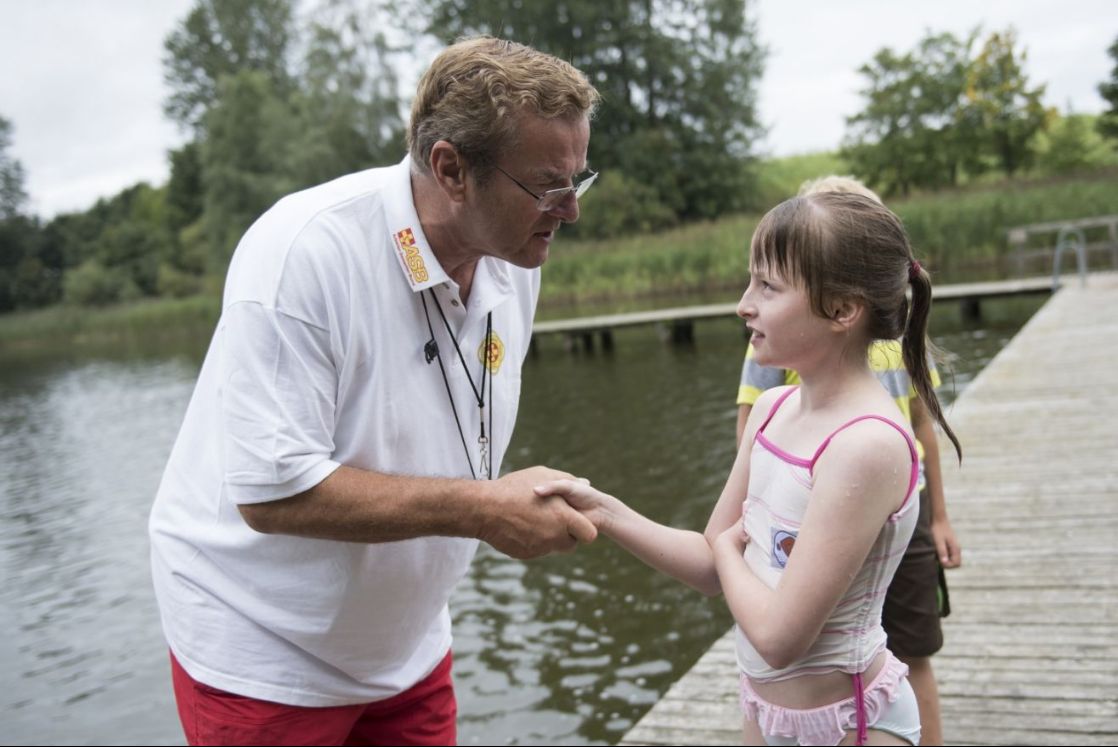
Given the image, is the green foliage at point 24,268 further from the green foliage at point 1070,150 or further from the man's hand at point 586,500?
the man's hand at point 586,500

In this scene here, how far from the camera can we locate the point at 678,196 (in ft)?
136

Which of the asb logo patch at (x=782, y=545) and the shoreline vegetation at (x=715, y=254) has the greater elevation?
the asb logo patch at (x=782, y=545)

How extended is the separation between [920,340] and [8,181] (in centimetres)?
7480

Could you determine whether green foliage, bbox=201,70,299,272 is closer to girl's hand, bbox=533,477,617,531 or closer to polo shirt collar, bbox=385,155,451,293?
polo shirt collar, bbox=385,155,451,293

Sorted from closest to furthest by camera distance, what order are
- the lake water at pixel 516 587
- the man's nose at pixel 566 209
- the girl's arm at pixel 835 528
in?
the girl's arm at pixel 835 528, the man's nose at pixel 566 209, the lake water at pixel 516 587

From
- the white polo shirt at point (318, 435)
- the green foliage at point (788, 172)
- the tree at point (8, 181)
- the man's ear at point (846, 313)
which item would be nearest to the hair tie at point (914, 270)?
the man's ear at point (846, 313)

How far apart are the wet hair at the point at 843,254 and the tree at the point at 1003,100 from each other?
37.3 meters

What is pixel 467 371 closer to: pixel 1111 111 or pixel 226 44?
pixel 1111 111

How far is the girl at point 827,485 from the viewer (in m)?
1.63

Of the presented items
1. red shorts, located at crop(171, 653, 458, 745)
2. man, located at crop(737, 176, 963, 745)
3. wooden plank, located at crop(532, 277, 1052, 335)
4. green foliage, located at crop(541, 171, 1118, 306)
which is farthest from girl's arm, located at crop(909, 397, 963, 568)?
green foliage, located at crop(541, 171, 1118, 306)

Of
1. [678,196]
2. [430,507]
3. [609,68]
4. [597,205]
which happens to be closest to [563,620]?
[430,507]

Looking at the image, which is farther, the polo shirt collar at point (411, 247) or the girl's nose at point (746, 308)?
the polo shirt collar at point (411, 247)

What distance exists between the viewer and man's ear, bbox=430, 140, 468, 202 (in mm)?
2081

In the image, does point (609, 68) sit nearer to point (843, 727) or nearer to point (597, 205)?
point (597, 205)
